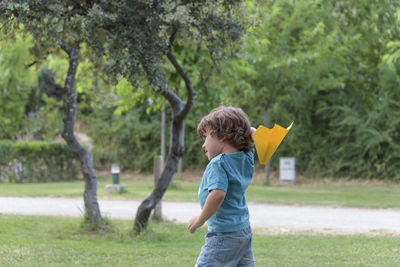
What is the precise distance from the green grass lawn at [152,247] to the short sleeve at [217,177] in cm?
292

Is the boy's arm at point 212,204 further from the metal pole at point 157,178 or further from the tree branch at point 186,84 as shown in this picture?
the metal pole at point 157,178

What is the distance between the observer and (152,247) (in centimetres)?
729

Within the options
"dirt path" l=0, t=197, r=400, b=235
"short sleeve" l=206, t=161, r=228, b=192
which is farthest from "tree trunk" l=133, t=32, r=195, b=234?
"short sleeve" l=206, t=161, r=228, b=192

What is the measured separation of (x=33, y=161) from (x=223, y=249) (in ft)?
66.1

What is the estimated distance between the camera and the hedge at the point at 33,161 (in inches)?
858

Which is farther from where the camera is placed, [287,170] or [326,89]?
[287,170]

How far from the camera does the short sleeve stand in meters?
3.19

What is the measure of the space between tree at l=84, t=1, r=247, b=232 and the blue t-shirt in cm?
359

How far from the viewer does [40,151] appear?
22266 millimetres

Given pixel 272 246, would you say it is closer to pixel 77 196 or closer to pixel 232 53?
pixel 232 53

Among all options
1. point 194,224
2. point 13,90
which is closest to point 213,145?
point 194,224

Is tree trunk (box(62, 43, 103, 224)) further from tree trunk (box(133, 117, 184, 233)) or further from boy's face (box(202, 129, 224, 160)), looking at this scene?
boy's face (box(202, 129, 224, 160))

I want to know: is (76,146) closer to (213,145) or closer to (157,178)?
(157,178)

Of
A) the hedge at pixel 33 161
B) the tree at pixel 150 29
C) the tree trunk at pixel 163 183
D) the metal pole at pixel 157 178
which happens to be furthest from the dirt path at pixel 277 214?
the hedge at pixel 33 161
